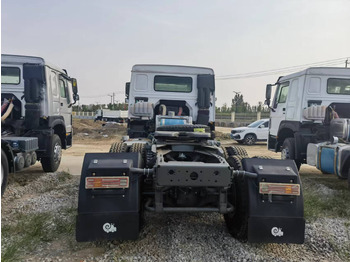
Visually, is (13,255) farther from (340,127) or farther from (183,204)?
(340,127)

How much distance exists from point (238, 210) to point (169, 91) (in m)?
4.76

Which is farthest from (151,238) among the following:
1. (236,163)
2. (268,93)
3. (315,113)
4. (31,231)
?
(268,93)

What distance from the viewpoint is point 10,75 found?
7.01 m

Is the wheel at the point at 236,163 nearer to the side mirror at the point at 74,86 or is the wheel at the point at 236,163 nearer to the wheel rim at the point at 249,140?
the side mirror at the point at 74,86

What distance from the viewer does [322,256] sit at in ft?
11.1

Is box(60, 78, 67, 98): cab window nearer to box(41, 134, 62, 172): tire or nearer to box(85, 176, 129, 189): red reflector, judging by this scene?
box(41, 134, 62, 172): tire

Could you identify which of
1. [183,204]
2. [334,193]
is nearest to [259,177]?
[183,204]

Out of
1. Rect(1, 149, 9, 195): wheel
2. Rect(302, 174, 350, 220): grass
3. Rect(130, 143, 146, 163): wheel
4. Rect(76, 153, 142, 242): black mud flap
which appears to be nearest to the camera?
Rect(76, 153, 142, 242): black mud flap

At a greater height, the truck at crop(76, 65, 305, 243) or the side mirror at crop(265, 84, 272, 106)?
the side mirror at crop(265, 84, 272, 106)

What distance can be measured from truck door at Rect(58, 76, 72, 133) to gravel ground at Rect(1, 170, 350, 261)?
406 centimetres

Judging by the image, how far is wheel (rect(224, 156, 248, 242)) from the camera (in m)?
3.43

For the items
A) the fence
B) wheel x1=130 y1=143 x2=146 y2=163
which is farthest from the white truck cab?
the fence

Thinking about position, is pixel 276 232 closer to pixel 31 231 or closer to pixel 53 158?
pixel 31 231

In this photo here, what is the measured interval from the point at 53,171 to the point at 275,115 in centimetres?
625
